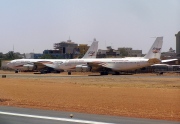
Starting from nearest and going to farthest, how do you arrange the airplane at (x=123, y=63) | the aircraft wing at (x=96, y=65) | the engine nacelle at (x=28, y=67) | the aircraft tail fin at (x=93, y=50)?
the airplane at (x=123, y=63), the aircraft wing at (x=96, y=65), the engine nacelle at (x=28, y=67), the aircraft tail fin at (x=93, y=50)

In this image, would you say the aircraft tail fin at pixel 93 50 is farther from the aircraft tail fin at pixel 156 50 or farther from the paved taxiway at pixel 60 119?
the paved taxiway at pixel 60 119

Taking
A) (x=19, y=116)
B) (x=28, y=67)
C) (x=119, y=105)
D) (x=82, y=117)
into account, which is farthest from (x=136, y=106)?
(x=28, y=67)

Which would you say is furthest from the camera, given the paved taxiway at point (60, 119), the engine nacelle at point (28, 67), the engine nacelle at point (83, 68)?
the engine nacelle at point (28, 67)

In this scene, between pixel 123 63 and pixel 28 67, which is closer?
pixel 123 63

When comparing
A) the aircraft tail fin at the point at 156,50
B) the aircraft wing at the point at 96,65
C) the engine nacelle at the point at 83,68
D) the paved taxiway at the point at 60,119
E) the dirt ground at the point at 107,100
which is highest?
the aircraft tail fin at the point at 156,50

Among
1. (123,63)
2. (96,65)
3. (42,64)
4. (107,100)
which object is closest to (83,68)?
(96,65)

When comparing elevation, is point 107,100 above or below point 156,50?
below

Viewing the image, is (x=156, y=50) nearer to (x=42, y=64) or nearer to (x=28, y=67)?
(x=42, y=64)

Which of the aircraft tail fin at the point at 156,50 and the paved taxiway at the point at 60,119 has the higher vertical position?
the aircraft tail fin at the point at 156,50

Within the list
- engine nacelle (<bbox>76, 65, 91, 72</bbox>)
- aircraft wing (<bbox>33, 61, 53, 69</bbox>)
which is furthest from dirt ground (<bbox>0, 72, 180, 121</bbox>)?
aircraft wing (<bbox>33, 61, 53, 69</bbox>)

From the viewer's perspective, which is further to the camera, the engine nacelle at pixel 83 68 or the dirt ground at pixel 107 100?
the engine nacelle at pixel 83 68

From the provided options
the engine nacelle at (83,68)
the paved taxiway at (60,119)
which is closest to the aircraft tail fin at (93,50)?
the engine nacelle at (83,68)

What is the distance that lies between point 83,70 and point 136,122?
69.0m

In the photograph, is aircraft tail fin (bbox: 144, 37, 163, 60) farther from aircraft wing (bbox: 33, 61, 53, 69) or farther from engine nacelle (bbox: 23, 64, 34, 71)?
engine nacelle (bbox: 23, 64, 34, 71)
